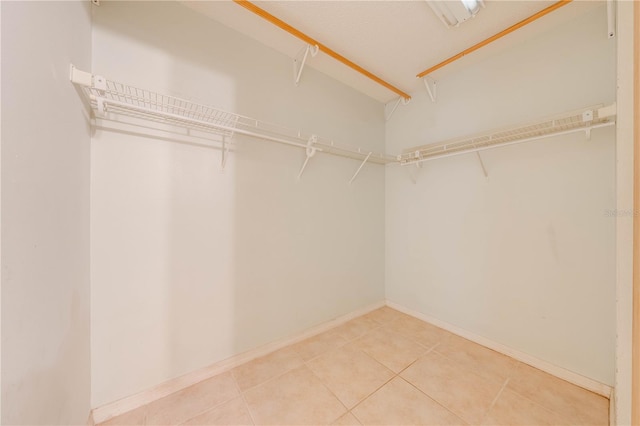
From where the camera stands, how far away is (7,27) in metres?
0.50

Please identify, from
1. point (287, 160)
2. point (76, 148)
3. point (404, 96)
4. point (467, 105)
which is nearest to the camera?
point (76, 148)

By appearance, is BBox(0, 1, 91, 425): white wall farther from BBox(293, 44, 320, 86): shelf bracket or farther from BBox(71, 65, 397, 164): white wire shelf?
BBox(293, 44, 320, 86): shelf bracket

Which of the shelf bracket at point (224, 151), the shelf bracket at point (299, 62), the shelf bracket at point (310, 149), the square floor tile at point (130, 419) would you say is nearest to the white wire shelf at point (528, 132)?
the shelf bracket at point (310, 149)

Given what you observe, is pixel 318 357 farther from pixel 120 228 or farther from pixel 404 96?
pixel 404 96

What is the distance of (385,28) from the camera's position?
1433mm

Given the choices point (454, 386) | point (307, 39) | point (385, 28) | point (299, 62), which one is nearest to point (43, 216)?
point (307, 39)

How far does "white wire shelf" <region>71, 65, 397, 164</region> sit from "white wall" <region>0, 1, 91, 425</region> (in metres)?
0.08

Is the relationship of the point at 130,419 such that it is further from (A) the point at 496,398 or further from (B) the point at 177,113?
(A) the point at 496,398

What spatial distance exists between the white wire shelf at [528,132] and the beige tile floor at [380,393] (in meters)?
1.51

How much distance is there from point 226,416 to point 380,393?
2.79 ft

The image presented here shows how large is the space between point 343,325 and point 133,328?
1533 mm

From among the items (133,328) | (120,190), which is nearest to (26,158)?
(120,190)

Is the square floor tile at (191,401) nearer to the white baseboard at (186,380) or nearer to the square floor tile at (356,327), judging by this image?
the white baseboard at (186,380)

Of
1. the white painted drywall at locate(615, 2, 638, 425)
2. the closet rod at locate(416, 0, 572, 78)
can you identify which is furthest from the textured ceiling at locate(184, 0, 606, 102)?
the white painted drywall at locate(615, 2, 638, 425)
